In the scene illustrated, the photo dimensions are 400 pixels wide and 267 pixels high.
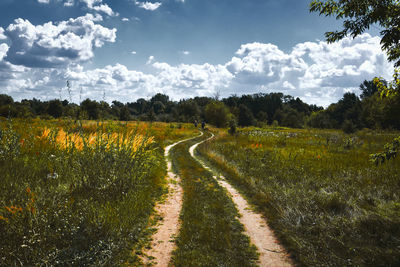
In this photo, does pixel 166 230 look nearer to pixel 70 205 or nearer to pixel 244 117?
pixel 70 205

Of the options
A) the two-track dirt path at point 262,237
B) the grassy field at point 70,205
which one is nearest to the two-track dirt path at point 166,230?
the grassy field at point 70,205

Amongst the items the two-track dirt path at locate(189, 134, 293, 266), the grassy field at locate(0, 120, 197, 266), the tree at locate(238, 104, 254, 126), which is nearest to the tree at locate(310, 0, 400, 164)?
the two-track dirt path at locate(189, 134, 293, 266)

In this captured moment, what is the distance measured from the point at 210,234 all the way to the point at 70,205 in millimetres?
3403

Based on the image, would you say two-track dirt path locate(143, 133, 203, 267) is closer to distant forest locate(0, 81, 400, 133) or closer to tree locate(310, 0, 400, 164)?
tree locate(310, 0, 400, 164)

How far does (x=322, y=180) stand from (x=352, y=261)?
18.4 ft

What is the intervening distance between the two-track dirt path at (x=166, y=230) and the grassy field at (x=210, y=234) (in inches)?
7.3

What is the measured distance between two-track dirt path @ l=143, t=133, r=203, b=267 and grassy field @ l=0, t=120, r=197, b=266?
29 centimetres

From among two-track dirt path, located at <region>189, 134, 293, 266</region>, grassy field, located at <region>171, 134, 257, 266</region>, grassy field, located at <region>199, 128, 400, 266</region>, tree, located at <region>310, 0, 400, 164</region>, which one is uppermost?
tree, located at <region>310, 0, 400, 164</region>

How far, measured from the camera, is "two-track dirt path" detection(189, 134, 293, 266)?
4.50 metres

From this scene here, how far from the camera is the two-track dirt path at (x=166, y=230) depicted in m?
4.49

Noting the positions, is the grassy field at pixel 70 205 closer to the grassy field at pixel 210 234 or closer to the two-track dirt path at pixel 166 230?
the two-track dirt path at pixel 166 230

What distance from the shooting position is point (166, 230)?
18.8 feet

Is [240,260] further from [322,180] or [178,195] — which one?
[322,180]

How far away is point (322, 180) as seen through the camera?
9.32 metres
